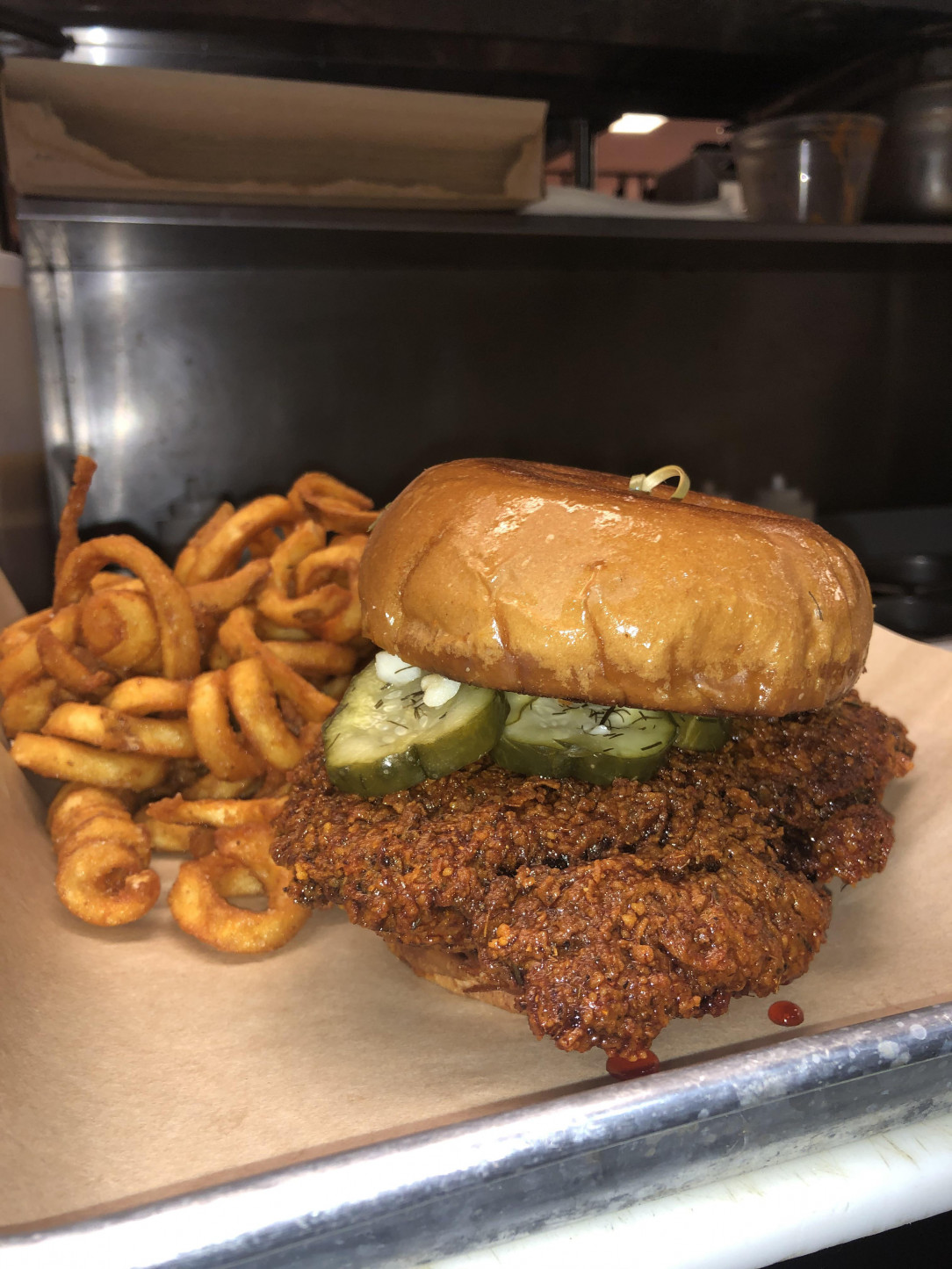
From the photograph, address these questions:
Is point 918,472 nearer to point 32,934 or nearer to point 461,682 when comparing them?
point 461,682

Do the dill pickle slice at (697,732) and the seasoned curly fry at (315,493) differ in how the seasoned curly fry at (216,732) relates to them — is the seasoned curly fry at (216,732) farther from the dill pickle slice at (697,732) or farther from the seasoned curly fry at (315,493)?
the dill pickle slice at (697,732)

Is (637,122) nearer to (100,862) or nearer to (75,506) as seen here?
(75,506)

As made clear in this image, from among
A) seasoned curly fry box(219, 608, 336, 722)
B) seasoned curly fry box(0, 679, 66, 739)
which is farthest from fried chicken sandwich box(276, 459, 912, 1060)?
seasoned curly fry box(0, 679, 66, 739)

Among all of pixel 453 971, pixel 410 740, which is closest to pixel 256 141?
pixel 410 740

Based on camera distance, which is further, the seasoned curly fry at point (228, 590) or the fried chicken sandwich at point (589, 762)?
the seasoned curly fry at point (228, 590)

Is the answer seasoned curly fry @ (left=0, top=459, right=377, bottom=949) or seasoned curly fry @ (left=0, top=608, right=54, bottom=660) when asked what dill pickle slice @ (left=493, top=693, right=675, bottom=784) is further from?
seasoned curly fry @ (left=0, top=608, right=54, bottom=660)

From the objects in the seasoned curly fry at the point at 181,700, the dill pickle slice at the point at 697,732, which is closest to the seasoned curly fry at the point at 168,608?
the seasoned curly fry at the point at 181,700

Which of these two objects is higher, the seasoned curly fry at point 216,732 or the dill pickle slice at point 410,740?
the dill pickle slice at point 410,740
